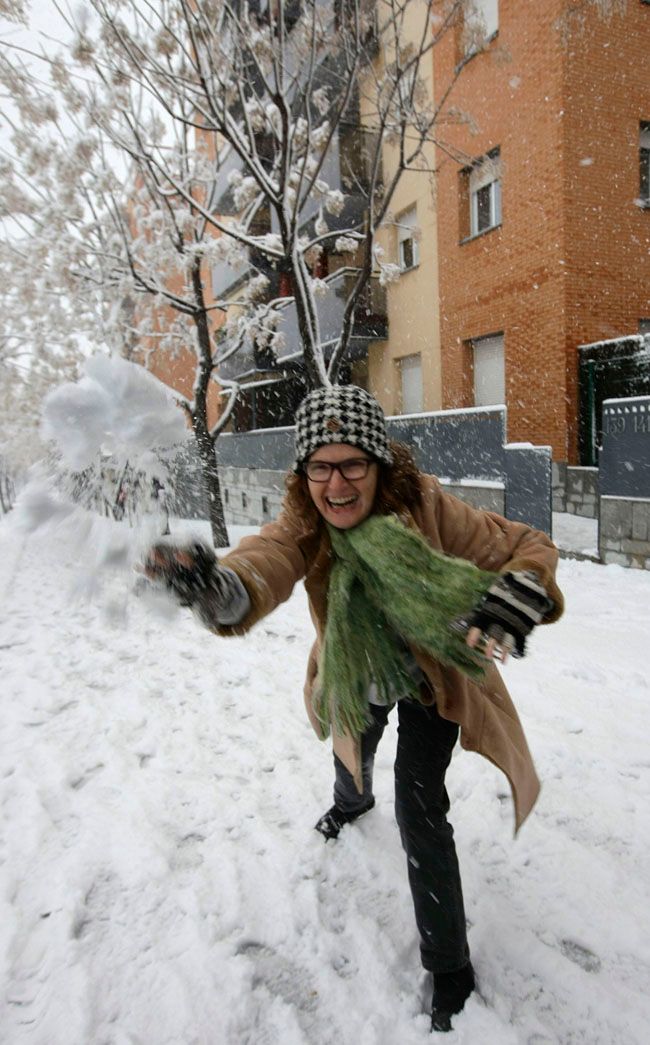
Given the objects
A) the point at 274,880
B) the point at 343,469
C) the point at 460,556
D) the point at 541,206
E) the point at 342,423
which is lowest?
the point at 274,880

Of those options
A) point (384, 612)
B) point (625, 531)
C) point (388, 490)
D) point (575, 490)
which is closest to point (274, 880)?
point (384, 612)

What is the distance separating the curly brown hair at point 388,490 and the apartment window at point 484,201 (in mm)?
11122

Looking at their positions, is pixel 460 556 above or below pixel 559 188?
below

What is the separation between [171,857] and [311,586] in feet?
4.46

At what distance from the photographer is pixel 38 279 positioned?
7.90m

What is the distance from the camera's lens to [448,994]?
171 cm

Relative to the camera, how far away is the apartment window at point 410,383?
1370 cm

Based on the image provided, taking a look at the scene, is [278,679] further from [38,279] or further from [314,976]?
[38,279]

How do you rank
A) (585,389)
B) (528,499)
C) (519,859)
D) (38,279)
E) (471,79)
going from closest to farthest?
(519,859), (528,499), (38,279), (585,389), (471,79)

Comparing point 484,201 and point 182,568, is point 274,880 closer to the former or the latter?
point 182,568

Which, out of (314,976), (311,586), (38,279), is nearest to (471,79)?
(38,279)

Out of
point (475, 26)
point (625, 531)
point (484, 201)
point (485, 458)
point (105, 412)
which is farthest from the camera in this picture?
point (484, 201)

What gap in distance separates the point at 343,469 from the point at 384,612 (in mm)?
446

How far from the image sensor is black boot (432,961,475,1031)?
66.2 inches
